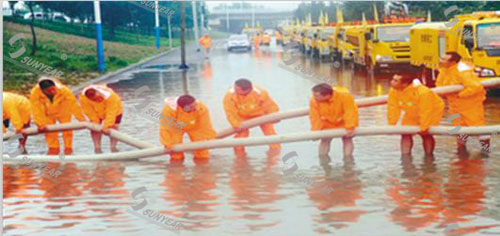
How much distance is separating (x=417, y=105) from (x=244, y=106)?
103 inches

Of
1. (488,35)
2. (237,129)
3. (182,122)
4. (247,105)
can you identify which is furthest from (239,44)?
(182,122)

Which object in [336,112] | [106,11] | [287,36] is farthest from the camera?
[106,11]

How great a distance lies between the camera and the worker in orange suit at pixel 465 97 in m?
11.7

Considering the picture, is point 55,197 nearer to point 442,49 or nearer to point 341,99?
point 341,99

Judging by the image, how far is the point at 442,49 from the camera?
21.6 m

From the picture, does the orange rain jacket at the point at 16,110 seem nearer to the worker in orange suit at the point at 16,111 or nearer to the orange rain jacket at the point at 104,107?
the worker in orange suit at the point at 16,111

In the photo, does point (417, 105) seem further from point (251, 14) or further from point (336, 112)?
point (251, 14)

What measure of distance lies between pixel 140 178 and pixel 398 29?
66.9ft

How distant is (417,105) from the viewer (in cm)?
1134

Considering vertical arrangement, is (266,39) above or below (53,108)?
below

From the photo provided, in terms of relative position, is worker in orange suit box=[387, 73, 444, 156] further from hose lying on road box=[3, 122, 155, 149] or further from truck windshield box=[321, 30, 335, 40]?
truck windshield box=[321, 30, 335, 40]

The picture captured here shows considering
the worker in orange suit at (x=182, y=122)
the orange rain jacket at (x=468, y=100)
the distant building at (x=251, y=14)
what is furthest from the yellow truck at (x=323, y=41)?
the distant building at (x=251, y=14)

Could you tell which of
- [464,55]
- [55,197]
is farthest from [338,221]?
[464,55]

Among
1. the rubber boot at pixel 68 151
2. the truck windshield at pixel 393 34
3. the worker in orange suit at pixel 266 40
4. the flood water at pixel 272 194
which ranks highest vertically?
the truck windshield at pixel 393 34
